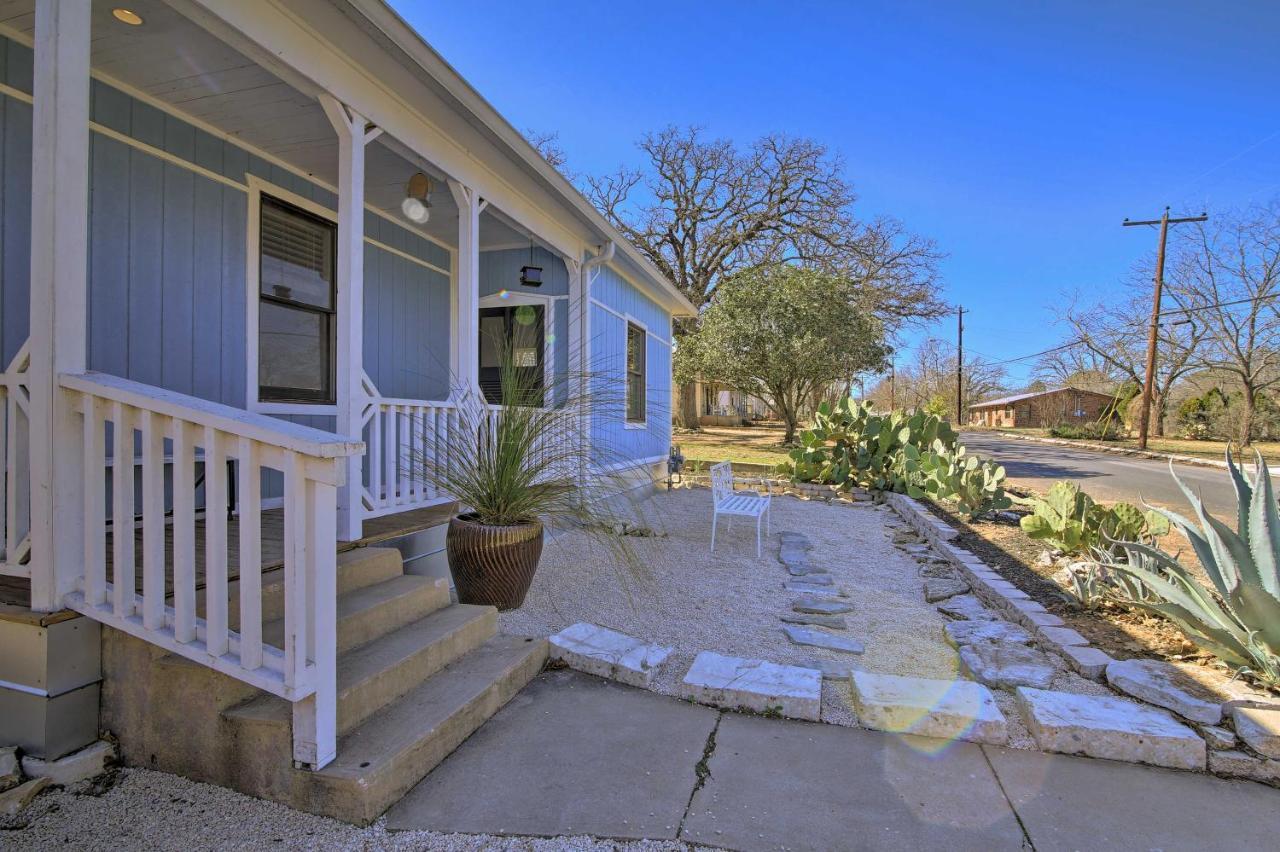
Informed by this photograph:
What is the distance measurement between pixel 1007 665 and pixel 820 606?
1.08 meters

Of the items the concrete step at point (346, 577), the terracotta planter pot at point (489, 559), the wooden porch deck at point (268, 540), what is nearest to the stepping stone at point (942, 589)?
the terracotta planter pot at point (489, 559)

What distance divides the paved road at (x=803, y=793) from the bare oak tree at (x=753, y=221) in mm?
16592

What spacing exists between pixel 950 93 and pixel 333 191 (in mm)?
10463

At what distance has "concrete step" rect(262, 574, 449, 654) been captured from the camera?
214 centimetres

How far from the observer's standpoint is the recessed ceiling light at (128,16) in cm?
248

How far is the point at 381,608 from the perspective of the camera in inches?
92.2

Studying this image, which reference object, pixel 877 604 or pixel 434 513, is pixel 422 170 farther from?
pixel 877 604

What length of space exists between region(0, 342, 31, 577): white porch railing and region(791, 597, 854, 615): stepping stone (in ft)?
10.9

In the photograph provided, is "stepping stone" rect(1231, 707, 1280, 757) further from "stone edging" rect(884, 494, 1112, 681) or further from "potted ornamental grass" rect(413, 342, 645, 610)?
"potted ornamental grass" rect(413, 342, 645, 610)

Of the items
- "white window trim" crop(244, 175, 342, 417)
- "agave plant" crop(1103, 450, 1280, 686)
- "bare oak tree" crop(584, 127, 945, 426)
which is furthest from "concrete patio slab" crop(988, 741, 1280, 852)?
"bare oak tree" crop(584, 127, 945, 426)

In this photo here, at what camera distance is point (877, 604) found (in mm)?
3684

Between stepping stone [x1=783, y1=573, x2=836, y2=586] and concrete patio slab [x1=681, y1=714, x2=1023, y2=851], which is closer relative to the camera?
concrete patio slab [x1=681, y1=714, x2=1023, y2=851]

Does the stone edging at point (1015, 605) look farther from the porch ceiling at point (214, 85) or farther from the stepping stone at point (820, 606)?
the porch ceiling at point (214, 85)

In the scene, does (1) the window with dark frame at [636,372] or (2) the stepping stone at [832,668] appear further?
(1) the window with dark frame at [636,372]
